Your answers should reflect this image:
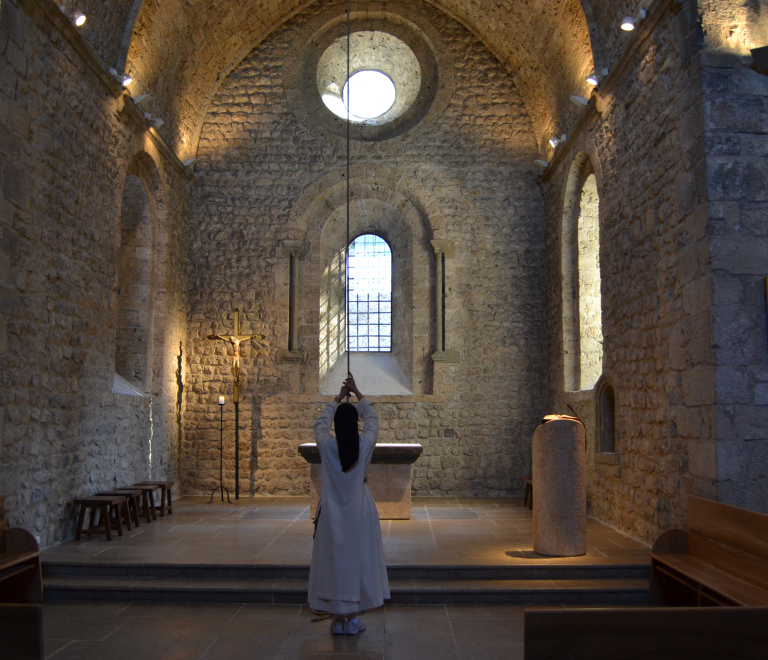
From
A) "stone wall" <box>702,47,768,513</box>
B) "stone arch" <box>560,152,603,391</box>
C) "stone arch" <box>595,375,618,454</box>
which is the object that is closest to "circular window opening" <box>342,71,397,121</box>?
"stone arch" <box>560,152,603,391</box>

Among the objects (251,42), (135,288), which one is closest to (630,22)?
(251,42)

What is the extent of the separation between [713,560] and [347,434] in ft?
8.86

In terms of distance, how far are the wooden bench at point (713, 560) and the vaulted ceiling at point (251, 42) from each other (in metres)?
5.39

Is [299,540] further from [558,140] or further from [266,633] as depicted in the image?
[558,140]

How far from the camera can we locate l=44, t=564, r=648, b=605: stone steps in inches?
213

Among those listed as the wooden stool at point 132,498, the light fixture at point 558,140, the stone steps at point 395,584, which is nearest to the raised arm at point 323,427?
the stone steps at point 395,584

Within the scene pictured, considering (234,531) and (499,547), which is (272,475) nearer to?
(234,531)

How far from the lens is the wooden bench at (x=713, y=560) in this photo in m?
4.26

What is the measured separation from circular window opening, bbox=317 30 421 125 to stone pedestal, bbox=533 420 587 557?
23.6ft

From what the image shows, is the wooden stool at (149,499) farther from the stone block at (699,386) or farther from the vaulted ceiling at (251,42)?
the stone block at (699,386)

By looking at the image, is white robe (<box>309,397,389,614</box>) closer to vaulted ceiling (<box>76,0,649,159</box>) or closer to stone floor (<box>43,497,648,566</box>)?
stone floor (<box>43,497,648,566</box>)

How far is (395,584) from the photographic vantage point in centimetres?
560

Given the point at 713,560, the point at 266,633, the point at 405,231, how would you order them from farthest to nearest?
the point at 405,231 < the point at 713,560 < the point at 266,633

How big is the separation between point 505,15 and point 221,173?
519 centimetres
